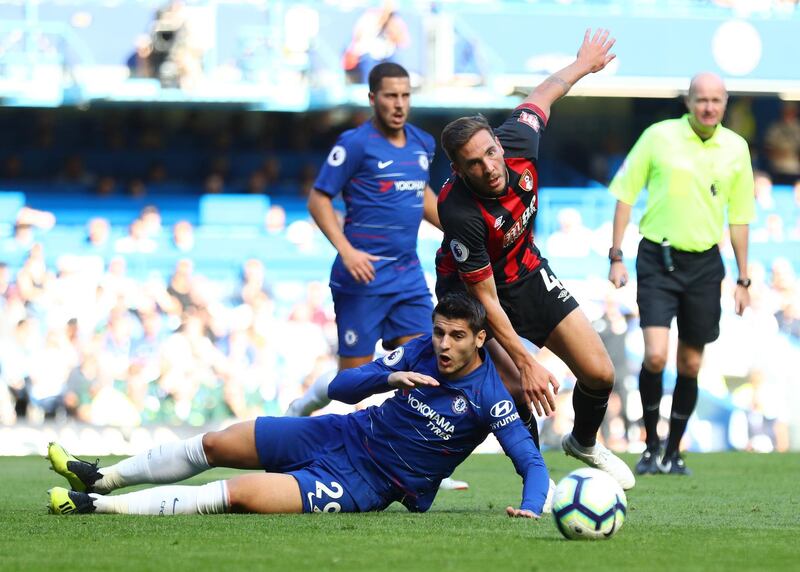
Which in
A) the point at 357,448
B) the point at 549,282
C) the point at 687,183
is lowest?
the point at 357,448

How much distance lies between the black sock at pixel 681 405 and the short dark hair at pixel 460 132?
14.3 ft

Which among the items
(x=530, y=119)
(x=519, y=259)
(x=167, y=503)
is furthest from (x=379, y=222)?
(x=167, y=503)

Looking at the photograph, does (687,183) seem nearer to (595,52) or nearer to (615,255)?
(615,255)

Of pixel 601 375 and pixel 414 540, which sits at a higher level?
pixel 601 375

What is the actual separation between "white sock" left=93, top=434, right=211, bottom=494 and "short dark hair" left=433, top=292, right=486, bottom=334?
1323mm

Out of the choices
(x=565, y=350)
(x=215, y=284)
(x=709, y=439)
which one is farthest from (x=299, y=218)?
(x=565, y=350)

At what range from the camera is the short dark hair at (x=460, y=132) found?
6578 millimetres

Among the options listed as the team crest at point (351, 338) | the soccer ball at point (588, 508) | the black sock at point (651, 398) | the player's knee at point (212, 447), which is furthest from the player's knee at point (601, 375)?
the black sock at point (651, 398)

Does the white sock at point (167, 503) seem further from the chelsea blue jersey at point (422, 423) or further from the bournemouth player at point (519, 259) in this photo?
the bournemouth player at point (519, 259)

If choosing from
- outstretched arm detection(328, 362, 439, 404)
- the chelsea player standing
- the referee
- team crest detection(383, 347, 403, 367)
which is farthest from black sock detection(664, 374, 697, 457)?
outstretched arm detection(328, 362, 439, 404)

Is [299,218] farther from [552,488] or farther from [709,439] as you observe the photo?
[552,488]

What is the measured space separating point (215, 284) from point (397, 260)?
8740mm

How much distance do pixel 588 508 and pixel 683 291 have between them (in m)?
4.62

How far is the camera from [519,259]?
7414 mm
